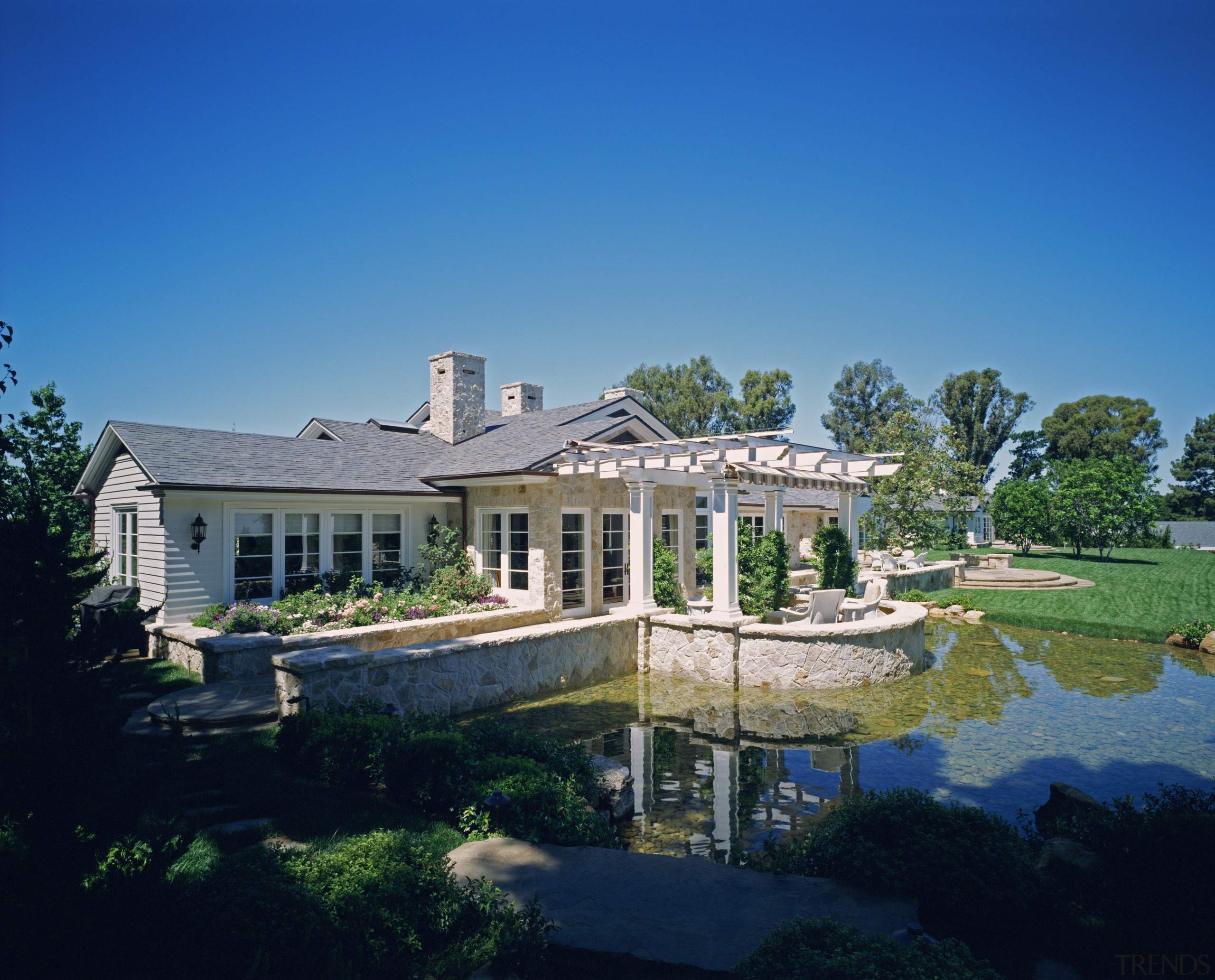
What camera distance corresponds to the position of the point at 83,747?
9.37 feet

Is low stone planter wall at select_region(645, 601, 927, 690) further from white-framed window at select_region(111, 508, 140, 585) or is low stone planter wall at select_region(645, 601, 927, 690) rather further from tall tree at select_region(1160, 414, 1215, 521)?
tall tree at select_region(1160, 414, 1215, 521)

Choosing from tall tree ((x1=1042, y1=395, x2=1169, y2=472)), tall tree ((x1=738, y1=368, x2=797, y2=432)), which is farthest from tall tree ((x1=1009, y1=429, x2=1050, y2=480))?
tall tree ((x1=738, y1=368, x2=797, y2=432))

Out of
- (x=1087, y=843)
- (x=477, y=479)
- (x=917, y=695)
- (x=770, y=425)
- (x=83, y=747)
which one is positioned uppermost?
(x=770, y=425)

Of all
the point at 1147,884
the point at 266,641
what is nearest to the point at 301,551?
the point at 266,641

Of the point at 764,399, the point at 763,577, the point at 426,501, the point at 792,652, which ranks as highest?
the point at 764,399

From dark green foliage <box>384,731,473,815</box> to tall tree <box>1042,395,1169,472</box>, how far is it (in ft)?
220

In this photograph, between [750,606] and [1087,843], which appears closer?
[1087,843]

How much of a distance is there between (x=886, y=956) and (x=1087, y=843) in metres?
3.08

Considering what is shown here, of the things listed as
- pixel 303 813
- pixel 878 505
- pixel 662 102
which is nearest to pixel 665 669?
pixel 303 813

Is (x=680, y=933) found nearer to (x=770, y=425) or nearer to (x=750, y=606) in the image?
(x=750, y=606)

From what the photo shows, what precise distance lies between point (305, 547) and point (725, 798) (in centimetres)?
999

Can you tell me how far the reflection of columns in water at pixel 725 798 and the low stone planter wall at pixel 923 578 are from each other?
14.7 m

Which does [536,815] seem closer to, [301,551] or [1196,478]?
[301,551]

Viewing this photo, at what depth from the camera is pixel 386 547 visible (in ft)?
48.9
